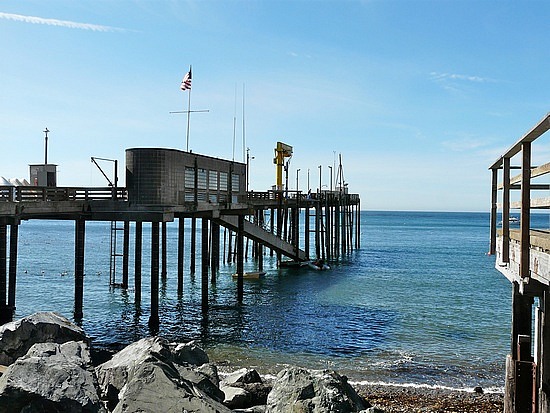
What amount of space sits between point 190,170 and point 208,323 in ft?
22.3

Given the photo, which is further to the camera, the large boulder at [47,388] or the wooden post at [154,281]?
the wooden post at [154,281]

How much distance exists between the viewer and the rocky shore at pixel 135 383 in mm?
8438

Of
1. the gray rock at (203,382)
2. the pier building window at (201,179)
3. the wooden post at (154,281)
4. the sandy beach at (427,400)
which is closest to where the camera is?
the gray rock at (203,382)

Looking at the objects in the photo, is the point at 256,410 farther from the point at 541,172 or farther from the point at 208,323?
the point at 208,323

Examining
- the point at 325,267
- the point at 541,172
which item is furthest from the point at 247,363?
the point at 325,267

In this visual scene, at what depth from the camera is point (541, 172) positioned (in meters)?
6.92

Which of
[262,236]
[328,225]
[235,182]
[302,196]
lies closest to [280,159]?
[302,196]

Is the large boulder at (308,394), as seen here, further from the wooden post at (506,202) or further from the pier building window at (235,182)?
the pier building window at (235,182)

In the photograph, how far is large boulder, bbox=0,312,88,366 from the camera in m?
13.1

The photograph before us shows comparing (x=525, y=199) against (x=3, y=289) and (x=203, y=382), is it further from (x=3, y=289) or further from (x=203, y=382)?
(x=3, y=289)

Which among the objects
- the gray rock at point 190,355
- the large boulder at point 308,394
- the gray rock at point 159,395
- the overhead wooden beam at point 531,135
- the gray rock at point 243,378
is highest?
the overhead wooden beam at point 531,135

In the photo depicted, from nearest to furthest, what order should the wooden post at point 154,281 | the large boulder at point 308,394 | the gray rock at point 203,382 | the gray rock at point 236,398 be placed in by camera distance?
the large boulder at point 308,394 → the gray rock at point 203,382 → the gray rock at point 236,398 → the wooden post at point 154,281

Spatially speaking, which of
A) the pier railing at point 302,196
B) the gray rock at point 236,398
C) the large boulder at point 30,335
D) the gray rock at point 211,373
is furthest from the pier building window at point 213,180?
the gray rock at point 236,398

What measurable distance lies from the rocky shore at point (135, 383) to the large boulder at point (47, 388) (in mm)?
14
